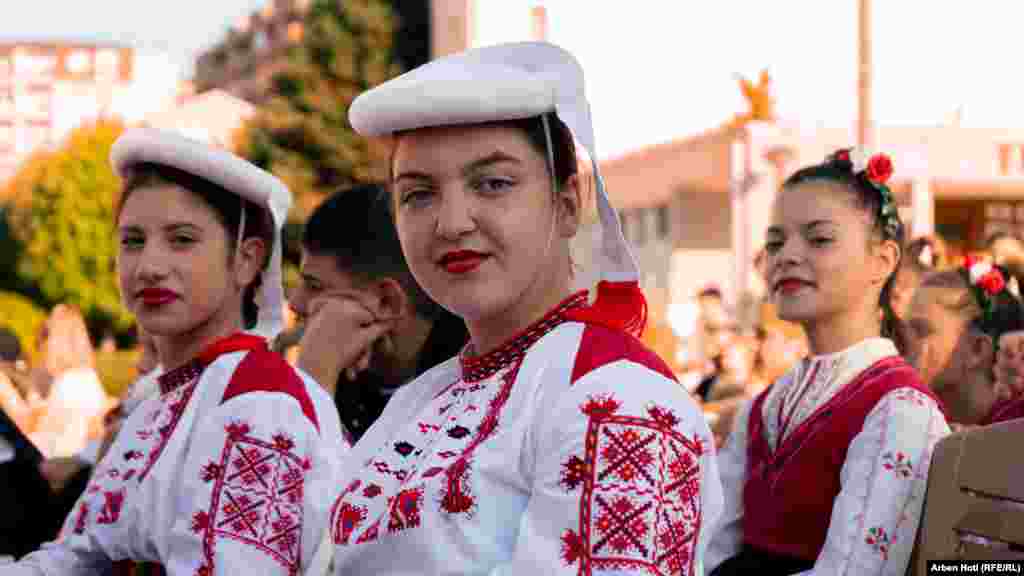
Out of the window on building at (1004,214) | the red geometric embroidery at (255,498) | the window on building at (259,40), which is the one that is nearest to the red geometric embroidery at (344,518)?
the red geometric embroidery at (255,498)

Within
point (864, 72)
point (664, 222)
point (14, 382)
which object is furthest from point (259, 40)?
point (14, 382)

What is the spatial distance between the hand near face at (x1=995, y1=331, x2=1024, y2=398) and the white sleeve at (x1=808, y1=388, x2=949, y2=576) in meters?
0.87

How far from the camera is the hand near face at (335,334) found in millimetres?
3379

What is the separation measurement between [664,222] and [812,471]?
24672 millimetres

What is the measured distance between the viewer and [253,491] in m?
2.52

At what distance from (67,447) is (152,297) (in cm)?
459

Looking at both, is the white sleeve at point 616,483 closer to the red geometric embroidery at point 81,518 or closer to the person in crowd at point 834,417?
the person in crowd at point 834,417

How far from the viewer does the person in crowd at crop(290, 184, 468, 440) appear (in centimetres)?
343

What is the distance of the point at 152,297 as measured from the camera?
288cm

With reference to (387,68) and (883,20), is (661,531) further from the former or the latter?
(387,68)

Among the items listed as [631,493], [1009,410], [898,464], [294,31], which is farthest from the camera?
[294,31]

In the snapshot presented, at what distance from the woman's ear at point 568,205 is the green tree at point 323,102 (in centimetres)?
3318

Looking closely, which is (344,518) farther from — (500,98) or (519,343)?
(500,98)

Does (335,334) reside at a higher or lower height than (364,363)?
higher
